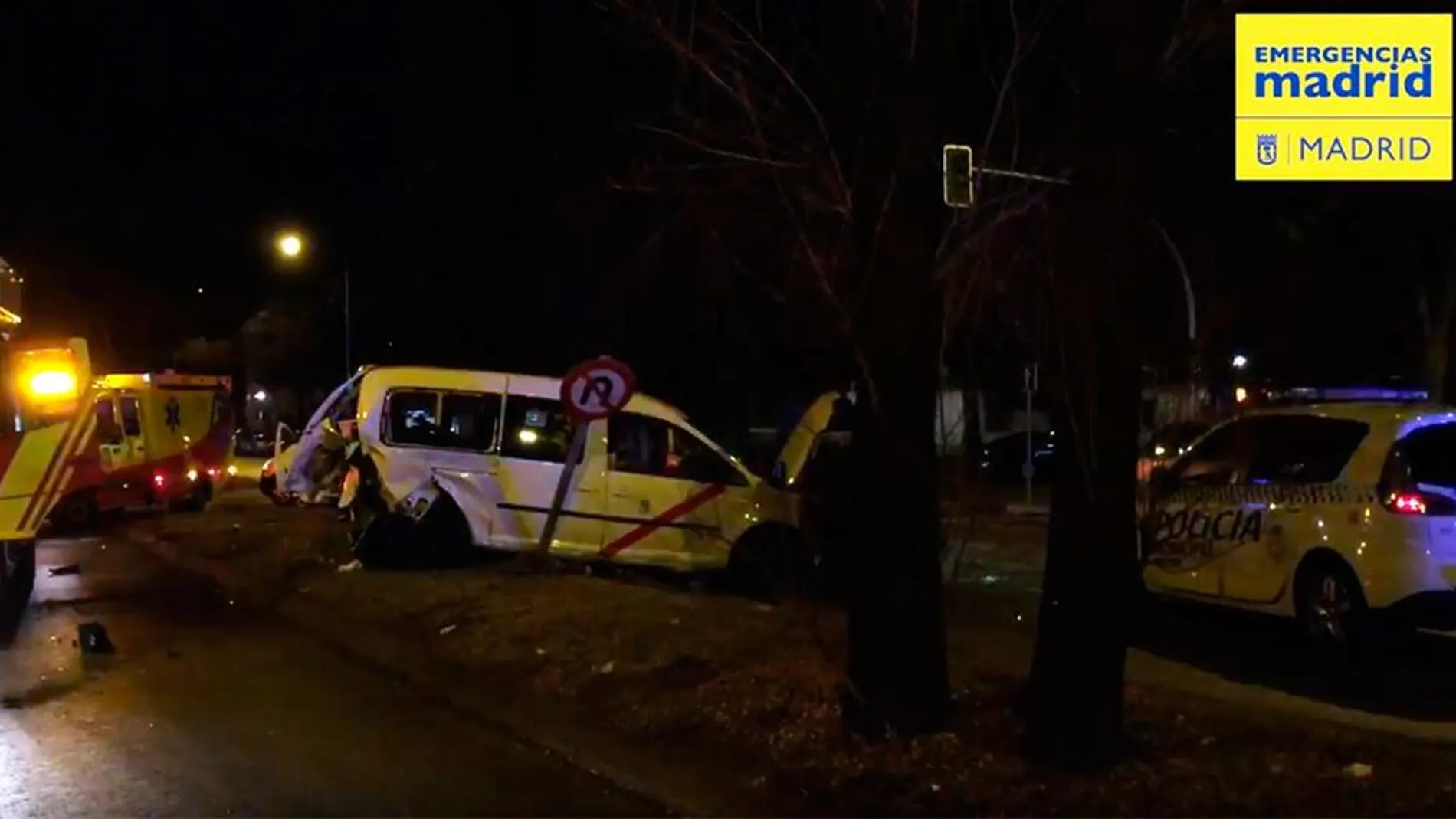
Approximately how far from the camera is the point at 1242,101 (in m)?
14.7

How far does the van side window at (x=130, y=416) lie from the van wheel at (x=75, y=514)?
180 cm

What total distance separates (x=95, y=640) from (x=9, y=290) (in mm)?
3169

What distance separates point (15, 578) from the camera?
15.5m

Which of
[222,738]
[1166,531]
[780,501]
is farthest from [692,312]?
[222,738]

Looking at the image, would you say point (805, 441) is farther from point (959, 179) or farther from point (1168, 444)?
point (959, 179)

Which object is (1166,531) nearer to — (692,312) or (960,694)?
(960,694)

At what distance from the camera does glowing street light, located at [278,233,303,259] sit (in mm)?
35000

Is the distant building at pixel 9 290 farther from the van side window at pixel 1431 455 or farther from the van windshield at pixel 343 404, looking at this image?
the van side window at pixel 1431 455

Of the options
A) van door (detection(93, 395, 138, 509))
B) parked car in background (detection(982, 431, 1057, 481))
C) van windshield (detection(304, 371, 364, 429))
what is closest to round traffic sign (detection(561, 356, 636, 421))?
van windshield (detection(304, 371, 364, 429))

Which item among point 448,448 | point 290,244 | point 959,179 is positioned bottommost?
point 448,448

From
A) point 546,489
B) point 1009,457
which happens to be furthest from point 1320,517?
point 1009,457

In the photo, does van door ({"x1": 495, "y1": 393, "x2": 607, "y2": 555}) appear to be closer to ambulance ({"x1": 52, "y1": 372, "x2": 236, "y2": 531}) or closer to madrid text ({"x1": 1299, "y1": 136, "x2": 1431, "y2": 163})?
madrid text ({"x1": 1299, "y1": 136, "x2": 1431, "y2": 163})

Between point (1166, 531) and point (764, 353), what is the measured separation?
24.3 m

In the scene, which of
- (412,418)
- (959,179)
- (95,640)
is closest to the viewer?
(959,179)
